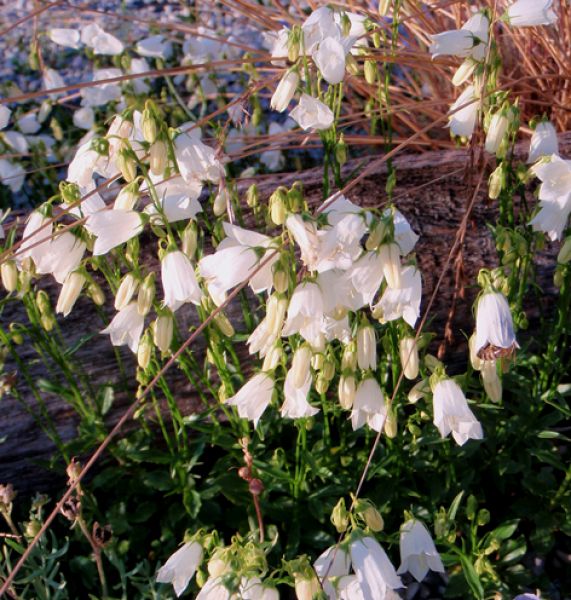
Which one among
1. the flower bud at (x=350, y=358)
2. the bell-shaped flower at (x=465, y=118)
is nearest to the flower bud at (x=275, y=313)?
the flower bud at (x=350, y=358)

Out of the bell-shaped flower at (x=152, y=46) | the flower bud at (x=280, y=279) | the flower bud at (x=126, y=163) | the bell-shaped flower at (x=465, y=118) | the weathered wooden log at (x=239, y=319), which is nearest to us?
the flower bud at (x=280, y=279)

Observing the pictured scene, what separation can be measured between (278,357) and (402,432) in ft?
2.16

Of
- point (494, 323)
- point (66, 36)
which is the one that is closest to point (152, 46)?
point (66, 36)

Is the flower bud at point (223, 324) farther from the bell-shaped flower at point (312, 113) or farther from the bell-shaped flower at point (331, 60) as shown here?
the bell-shaped flower at point (331, 60)

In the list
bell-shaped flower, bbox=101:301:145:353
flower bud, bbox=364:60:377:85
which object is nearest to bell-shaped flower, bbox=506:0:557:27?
flower bud, bbox=364:60:377:85

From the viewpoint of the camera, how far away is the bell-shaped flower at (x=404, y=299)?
1.58m

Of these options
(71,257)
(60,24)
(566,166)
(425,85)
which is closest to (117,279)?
(71,257)

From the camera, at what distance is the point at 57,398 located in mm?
→ 2527

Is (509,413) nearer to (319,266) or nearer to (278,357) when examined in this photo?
(278,357)

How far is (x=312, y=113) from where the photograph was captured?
1.82 meters

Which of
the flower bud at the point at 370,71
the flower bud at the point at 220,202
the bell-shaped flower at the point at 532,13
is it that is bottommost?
the flower bud at the point at 220,202

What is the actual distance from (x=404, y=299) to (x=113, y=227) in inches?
25.2

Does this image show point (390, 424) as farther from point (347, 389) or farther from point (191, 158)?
point (191, 158)

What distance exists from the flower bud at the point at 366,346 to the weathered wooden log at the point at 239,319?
89cm
